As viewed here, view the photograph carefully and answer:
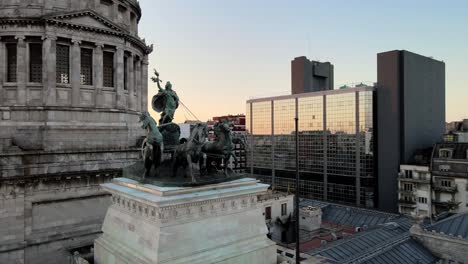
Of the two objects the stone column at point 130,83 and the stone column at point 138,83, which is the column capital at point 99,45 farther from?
the stone column at point 138,83

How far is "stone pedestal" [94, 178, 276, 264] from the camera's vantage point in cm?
1241

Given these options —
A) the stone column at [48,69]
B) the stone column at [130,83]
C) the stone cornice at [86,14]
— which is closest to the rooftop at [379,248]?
the stone column at [130,83]

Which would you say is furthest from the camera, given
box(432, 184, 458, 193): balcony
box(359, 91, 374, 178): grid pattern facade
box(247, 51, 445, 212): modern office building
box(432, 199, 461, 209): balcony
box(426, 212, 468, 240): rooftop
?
box(359, 91, 374, 178): grid pattern facade

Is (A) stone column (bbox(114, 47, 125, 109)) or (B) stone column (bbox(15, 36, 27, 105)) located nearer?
(B) stone column (bbox(15, 36, 27, 105))

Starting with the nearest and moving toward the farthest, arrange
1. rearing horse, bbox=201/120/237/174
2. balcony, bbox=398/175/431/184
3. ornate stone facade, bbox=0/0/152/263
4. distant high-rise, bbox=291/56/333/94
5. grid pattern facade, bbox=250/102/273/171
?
rearing horse, bbox=201/120/237/174 → ornate stone facade, bbox=0/0/152/263 → balcony, bbox=398/175/431/184 → distant high-rise, bbox=291/56/333/94 → grid pattern facade, bbox=250/102/273/171

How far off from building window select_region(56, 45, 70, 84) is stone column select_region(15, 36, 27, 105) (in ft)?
8.52

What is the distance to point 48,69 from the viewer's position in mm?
30234

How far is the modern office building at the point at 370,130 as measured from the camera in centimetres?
6762

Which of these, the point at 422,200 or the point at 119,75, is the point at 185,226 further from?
the point at 422,200

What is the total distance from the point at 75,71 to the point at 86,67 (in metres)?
1.80

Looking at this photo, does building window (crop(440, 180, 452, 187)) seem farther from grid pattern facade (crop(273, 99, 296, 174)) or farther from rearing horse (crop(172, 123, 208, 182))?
rearing horse (crop(172, 123, 208, 182))

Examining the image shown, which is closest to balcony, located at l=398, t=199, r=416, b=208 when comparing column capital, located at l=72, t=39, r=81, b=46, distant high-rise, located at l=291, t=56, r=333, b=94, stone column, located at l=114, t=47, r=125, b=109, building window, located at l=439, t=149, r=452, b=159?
building window, located at l=439, t=149, r=452, b=159

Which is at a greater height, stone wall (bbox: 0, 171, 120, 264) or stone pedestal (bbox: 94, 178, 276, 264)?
stone pedestal (bbox: 94, 178, 276, 264)

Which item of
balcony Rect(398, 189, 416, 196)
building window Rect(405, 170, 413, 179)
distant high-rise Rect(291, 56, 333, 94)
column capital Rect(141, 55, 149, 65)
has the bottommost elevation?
balcony Rect(398, 189, 416, 196)
